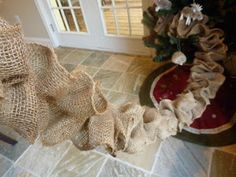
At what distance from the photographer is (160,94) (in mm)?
1645

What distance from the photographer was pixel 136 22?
2.04 metres

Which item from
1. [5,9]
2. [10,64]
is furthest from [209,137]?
[5,9]

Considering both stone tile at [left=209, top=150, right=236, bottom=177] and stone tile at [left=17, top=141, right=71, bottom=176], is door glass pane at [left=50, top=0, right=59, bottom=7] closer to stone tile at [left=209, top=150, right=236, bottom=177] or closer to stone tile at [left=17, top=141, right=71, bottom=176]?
stone tile at [left=17, top=141, right=71, bottom=176]

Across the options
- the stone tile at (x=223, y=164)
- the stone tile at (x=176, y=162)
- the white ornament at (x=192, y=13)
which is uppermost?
the white ornament at (x=192, y=13)

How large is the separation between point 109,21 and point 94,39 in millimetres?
290

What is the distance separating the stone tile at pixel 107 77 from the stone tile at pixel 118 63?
64 millimetres

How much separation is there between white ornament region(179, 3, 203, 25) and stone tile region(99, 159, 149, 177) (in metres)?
0.93

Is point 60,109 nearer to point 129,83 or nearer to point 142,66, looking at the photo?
point 129,83

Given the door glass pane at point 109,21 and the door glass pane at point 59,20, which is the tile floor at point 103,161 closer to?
the door glass pane at point 109,21

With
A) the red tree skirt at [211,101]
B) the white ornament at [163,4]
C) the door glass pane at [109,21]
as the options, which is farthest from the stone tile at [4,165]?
the door glass pane at [109,21]

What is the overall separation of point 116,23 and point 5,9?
1.52 metres

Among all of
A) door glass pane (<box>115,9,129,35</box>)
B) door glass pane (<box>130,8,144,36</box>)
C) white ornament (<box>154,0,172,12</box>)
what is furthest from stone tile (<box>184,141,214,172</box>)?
door glass pane (<box>115,9,129,35</box>)

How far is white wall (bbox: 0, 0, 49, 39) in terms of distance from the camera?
239 cm

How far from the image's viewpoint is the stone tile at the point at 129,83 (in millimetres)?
1773
